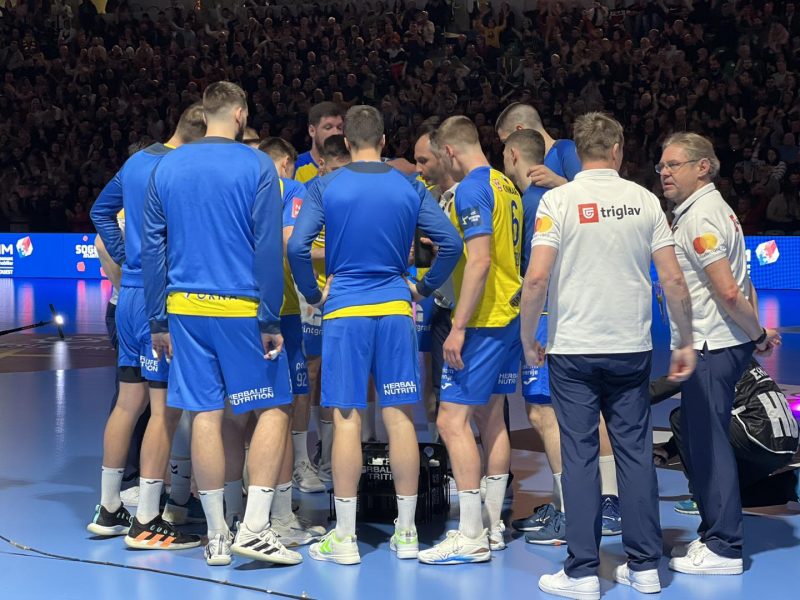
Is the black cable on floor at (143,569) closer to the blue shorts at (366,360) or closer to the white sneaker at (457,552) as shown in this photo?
the white sneaker at (457,552)

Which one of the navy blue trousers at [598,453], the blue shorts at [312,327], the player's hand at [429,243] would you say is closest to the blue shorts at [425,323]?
the player's hand at [429,243]

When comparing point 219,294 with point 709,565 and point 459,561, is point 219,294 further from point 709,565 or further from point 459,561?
point 709,565

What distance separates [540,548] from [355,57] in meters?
18.5

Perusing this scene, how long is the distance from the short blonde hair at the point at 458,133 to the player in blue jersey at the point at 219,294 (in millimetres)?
858

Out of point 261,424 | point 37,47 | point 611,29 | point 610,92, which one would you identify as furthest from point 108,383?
point 37,47

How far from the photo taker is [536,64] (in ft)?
68.1

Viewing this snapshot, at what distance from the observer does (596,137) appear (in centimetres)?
456

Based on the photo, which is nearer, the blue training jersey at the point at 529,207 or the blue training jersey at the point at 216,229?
the blue training jersey at the point at 216,229

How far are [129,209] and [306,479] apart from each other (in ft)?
6.36

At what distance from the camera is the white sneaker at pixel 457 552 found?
4.94 meters

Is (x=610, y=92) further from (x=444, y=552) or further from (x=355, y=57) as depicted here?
(x=444, y=552)

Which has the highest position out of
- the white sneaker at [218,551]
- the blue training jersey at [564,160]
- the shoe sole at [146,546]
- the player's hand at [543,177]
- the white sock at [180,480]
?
the blue training jersey at [564,160]

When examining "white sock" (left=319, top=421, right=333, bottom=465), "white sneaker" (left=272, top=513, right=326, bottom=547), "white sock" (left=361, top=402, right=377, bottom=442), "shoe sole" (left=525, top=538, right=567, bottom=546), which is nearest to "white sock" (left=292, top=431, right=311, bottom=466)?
"white sock" (left=319, top=421, right=333, bottom=465)

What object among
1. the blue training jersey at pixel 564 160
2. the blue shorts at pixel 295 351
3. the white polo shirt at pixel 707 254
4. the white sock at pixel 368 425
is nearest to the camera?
the white polo shirt at pixel 707 254
